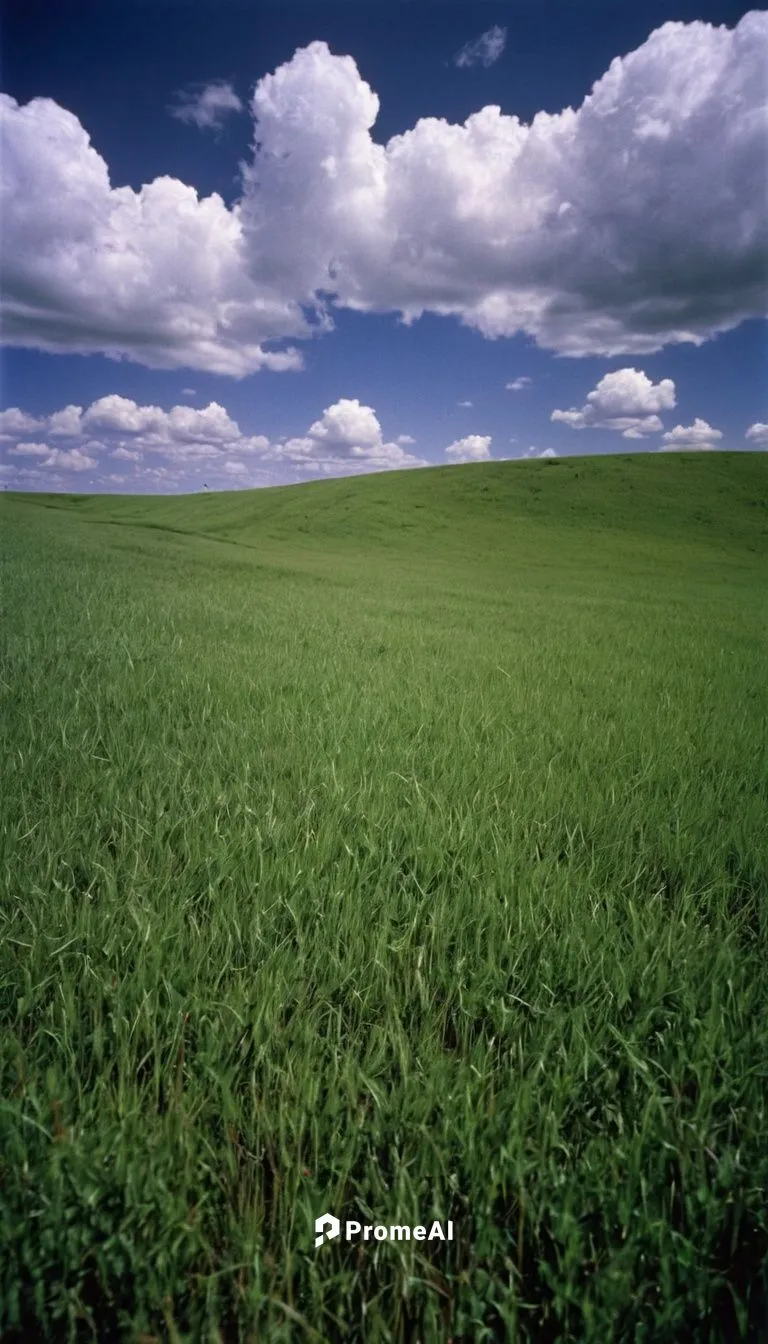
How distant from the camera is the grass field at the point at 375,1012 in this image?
41.6 inches

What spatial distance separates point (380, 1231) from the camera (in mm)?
1114

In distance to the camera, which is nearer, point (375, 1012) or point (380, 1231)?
point (380, 1231)

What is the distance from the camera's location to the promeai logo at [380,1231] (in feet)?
3.63

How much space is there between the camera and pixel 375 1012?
1.68m

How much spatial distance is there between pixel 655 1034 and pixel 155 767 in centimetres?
236

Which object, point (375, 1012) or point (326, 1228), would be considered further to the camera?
point (375, 1012)

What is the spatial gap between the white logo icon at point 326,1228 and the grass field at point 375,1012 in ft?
0.06

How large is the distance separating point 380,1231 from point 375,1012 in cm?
57

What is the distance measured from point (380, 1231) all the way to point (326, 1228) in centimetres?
10

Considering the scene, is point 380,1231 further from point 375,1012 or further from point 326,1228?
point 375,1012

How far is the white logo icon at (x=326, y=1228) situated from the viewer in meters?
1.12

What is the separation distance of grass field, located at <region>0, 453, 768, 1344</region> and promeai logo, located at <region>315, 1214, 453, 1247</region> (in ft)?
0.07

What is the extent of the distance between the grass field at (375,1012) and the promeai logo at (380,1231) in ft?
0.07

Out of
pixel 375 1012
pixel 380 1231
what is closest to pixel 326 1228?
pixel 380 1231
